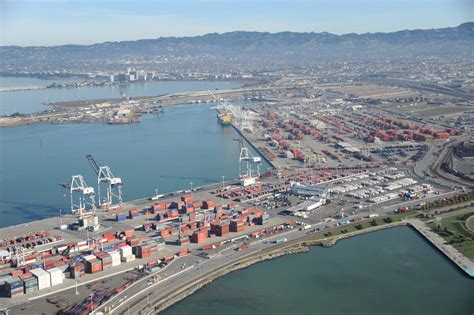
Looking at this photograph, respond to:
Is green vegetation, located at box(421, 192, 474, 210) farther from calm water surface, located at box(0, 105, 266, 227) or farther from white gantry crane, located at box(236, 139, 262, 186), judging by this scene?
calm water surface, located at box(0, 105, 266, 227)

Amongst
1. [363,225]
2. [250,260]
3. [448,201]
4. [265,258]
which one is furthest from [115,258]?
[448,201]

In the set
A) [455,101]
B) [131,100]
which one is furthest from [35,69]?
[455,101]

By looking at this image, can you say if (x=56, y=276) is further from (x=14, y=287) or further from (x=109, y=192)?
(x=109, y=192)

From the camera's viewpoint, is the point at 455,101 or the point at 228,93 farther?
the point at 228,93

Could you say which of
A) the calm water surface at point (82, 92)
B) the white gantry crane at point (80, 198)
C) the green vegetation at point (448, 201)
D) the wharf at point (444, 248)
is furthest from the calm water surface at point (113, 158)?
the calm water surface at point (82, 92)

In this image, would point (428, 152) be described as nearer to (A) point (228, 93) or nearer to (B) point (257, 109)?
(B) point (257, 109)

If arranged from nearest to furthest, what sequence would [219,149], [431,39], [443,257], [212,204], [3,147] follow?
[443,257] < [212,204] < [219,149] < [3,147] < [431,39]
